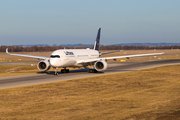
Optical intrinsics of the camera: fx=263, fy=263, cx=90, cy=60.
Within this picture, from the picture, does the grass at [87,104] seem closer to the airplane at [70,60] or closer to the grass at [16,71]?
the airplane at [70,60]

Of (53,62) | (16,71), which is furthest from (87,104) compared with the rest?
(16,71)

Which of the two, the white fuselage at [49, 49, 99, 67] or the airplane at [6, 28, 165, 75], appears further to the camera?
the airplane at [6, 28, 165, 75]

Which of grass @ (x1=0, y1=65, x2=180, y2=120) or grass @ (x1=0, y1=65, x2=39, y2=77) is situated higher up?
grass @ (x1=0, y1=65, x2=180, y2=120)

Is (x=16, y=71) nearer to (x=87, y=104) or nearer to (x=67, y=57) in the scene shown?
(x=67, y=57)

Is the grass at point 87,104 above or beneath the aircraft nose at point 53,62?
beneath

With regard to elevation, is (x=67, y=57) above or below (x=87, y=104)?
above

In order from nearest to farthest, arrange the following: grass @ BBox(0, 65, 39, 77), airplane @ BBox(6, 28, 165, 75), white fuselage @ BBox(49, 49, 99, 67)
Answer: white fuselage @ BBox(49, 49, 99, 67) < airplane @ BBox(6, 28, 165, 75) < grass @ BBox(0, 65, 39, 77)

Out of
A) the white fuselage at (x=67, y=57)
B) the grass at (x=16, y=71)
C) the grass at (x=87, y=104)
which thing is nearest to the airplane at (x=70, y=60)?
the white fuselage at (x=67, y=57)

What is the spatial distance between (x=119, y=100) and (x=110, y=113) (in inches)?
189

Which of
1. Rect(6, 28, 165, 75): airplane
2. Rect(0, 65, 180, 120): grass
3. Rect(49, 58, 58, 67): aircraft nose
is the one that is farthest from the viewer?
Rect(6, 28, 165, 75): airplane

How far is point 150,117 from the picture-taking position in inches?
620

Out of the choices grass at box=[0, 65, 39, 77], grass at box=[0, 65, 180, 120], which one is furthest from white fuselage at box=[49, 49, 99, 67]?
grass at box=[0, 65, 180, 120]

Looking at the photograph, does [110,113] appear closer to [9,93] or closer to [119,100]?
[119,100]

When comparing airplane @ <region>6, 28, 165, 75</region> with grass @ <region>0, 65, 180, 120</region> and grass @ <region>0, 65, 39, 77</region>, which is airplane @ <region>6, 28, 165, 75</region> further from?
grass @ <region>0, 65, 180, 120</region>
